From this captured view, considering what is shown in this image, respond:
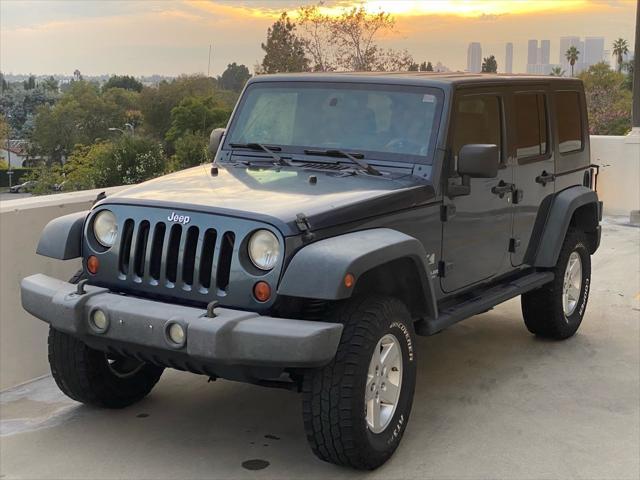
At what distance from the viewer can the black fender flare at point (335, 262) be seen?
3.74 metres

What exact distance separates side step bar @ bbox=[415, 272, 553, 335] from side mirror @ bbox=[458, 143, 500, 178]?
81 centimetres

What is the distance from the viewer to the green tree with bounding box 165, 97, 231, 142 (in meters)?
32.8

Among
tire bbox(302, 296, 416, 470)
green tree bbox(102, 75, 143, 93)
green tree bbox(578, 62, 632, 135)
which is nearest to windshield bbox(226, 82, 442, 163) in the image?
tire bbox(302, 296, 416, 470)

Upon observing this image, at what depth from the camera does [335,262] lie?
380 cm

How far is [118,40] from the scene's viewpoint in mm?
55125

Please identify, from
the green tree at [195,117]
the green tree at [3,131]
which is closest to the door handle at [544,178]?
the green tree at [195,117]

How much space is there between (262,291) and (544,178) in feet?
10.1

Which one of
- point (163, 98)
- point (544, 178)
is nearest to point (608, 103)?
point (163, 98)

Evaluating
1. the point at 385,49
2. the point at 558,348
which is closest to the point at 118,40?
the point at 385,49

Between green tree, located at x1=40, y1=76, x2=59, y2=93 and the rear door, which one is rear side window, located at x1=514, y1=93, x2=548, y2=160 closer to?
the rear door

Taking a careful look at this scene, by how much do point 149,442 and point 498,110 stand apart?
3.06 metres

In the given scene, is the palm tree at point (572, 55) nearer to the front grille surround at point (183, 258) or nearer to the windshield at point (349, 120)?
the windshield at point (349, 120)

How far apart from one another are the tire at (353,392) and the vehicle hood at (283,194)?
48 cm

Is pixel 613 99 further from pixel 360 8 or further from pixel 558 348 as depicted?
pixel 558 348
